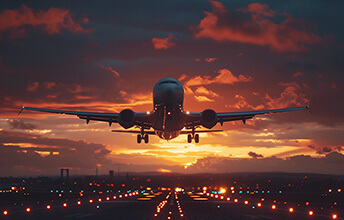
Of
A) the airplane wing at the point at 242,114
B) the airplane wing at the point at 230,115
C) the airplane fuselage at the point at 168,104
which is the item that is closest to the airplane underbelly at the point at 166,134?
the airplane wing at the point at 230,115

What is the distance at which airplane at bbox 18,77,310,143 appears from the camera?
45875mm

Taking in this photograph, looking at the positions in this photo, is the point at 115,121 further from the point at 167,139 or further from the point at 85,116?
the point at 167,139

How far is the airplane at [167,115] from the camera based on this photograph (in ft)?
151

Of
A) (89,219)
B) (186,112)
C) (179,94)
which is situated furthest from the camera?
(186,112)

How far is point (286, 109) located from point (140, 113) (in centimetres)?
1833

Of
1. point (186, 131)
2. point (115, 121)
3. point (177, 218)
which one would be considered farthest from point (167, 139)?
point (177, 218)

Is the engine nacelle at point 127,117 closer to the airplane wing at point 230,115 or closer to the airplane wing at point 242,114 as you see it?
the airplane wing at point 230,115

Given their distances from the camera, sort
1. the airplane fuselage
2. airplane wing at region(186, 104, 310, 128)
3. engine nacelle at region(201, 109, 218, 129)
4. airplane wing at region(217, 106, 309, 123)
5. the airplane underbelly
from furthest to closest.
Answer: the airplane underbelly, airplane wing at region(217, 106, 309, 123), airplane wing at region(186, 104, 310, 128), engine nacelle at region(201, 109, 218, 129), the airplane fuselage

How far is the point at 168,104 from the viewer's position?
45.4 m

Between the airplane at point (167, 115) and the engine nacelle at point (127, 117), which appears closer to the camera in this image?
the airplane at point (167, 115)

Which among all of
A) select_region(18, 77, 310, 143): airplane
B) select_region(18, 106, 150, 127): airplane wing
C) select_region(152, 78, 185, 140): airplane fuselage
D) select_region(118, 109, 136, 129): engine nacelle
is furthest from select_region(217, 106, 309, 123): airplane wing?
select_region(118, 109, 136, 129): engine nacelle

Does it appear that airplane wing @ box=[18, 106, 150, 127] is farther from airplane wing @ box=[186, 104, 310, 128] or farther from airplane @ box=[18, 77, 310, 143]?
airplane wing @ box=[186, 104, 310, 128]

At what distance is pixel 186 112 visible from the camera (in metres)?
50.4

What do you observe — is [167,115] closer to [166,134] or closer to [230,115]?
[230,115]
